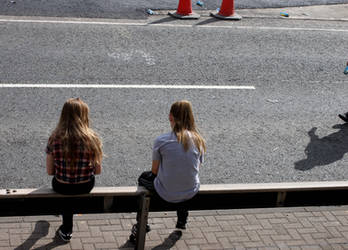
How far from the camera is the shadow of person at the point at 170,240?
5554 mm

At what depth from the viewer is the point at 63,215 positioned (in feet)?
17.8

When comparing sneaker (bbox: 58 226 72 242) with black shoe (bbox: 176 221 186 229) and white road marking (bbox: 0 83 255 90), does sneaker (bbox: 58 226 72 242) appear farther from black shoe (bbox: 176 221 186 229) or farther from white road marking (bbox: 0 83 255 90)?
white road marking (bbox: 0 83 255 90)

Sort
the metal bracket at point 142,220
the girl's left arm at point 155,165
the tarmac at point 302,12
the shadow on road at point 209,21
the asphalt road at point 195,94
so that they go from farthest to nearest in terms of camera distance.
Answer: the tarmac at point 302,12, the shadow on road at point 209,21, the asphalt road at point 195,94, the girl's left arm at point 155,165, the metal bracket at point 142,220

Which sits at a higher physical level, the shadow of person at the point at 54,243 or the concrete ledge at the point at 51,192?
the concrete ledge at the point at 51,192

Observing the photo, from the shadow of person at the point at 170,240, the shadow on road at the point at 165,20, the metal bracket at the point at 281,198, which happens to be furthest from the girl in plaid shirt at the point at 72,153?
the shadow on road at the point at 165,20

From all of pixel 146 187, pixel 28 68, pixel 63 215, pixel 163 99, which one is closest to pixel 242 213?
pixel 146 187

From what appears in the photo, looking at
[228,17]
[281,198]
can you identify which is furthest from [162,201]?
[228,17]

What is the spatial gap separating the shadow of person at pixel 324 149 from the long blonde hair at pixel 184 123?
9.38 feet

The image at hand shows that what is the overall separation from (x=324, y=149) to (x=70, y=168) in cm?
437

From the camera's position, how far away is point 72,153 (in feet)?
16.8

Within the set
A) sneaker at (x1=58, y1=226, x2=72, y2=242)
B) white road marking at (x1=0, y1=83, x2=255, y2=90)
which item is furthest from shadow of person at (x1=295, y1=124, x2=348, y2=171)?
sneaker at (x1=58, y1=226, x2=72, y2=242)

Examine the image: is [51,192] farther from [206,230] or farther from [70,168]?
[206,230]

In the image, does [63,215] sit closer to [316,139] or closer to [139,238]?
[139,238]

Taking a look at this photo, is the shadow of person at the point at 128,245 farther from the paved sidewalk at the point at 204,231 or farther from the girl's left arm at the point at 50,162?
the girl's left arm at the point at 50,162
